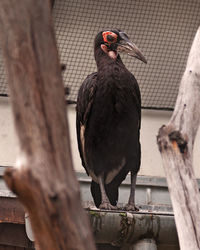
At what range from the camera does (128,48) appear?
13.0 feet

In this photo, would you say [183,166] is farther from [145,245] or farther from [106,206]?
[106,206]

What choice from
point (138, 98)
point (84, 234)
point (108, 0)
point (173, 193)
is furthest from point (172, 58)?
point (84, 234)

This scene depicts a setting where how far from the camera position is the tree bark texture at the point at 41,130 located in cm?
150

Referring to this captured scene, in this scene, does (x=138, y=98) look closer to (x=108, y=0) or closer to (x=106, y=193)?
(x=106, y=193)

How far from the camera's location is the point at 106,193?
4.07 m

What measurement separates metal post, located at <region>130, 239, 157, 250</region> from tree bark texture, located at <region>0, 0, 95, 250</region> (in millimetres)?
1786

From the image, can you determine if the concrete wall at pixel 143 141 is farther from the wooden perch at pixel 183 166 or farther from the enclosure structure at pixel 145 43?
the wooden perch at pixel 183 166

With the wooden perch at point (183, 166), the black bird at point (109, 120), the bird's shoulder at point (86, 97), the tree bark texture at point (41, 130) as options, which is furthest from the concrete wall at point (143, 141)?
the tree bark texture at point (41, 130)

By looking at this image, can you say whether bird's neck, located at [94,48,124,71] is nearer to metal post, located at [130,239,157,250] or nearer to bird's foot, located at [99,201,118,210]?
bird's foot, located at [99,201,118,210]

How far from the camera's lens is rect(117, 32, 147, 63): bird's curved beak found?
3.91m

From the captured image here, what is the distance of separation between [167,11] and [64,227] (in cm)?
413

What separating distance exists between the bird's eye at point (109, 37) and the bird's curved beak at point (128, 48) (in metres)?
0.05

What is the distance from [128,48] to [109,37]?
6.9 inches

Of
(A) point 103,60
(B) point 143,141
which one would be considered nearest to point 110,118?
(A) point 103,60
